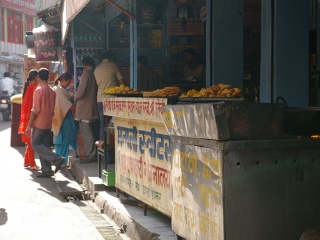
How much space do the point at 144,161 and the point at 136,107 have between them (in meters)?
0.57

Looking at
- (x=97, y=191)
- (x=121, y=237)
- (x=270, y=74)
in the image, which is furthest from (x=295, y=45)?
(x=97, y=191)

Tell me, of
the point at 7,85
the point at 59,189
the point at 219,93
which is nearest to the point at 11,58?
the point at 7,85

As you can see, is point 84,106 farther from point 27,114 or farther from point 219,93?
point 219,93

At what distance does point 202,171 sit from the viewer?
15.3ft

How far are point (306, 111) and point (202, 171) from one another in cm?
93

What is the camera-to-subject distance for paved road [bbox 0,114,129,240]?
682 cm

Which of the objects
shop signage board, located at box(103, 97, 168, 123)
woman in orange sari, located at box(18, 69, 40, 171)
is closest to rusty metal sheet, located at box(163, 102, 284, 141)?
shop signage board, located at box(103, 97, 168, 123)

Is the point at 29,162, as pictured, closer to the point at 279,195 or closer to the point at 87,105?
the point at 87,105

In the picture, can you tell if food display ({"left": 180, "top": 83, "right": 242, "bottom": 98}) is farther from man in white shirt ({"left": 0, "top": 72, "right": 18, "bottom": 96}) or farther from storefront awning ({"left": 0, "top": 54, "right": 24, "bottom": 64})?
storefront awning ({"left": 0, "top": 54, "right": 24, "bottom": 64})

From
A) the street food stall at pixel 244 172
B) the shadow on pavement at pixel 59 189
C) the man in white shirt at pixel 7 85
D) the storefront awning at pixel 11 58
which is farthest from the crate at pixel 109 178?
the storefront awning at pixel 11 58

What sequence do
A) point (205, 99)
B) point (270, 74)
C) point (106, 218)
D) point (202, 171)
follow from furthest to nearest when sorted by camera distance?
point (106, 218)
point (270, 74)
point (205, 99)
point (202, 171)

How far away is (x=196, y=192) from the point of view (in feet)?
15.8

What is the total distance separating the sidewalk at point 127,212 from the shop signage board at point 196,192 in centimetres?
79

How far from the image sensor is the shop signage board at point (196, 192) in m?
4.42
